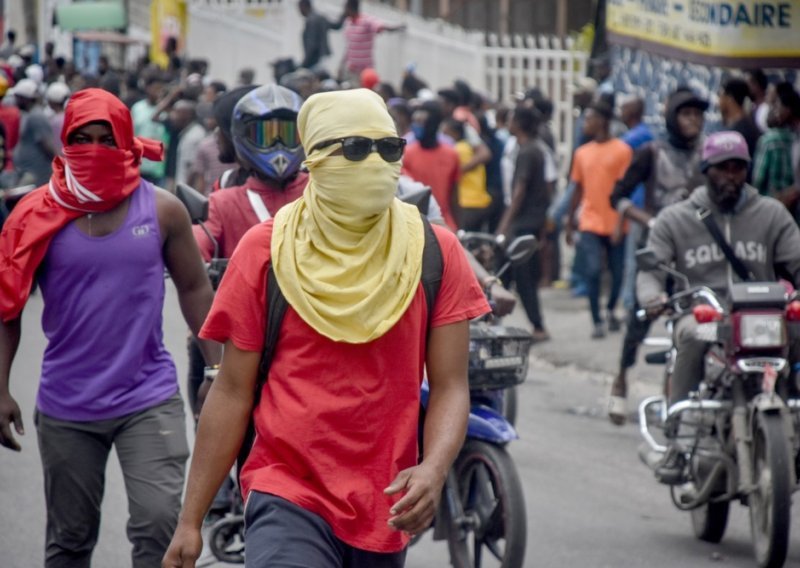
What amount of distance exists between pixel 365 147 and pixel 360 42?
1823 cm

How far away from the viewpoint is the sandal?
9.23m

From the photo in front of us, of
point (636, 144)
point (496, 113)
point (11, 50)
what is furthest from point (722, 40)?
point (11, 50)

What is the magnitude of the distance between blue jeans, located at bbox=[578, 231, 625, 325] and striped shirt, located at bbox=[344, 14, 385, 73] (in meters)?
9.03

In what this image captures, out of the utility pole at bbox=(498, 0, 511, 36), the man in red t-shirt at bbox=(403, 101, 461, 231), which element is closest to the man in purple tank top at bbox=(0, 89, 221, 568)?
the man in red t-shirt at bbox=(403, 101, 461, 231)

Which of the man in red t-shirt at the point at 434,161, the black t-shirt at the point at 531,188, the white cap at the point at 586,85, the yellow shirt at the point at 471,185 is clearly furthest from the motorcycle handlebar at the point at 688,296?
the white cap at the point at 586,85

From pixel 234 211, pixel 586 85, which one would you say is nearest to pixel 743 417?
pixel 234 211

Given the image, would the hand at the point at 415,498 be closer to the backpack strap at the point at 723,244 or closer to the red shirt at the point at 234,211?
the red shirt at the point at 234,211

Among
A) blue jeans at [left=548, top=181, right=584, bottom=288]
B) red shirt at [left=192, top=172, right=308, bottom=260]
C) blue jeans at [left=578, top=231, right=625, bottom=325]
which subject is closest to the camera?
red shirt at [left=192, top=172, right=308, bottom=260]

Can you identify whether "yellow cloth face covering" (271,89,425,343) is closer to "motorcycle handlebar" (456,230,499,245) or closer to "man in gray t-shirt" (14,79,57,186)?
"motorcycle handlebar" (456,230,499,245)

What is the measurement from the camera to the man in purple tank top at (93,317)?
16.8 ft

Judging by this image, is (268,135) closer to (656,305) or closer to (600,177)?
(656,305)

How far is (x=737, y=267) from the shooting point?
720 centimetres

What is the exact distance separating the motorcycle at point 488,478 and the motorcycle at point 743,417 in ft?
2.96

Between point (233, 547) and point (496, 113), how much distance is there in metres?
11.2
